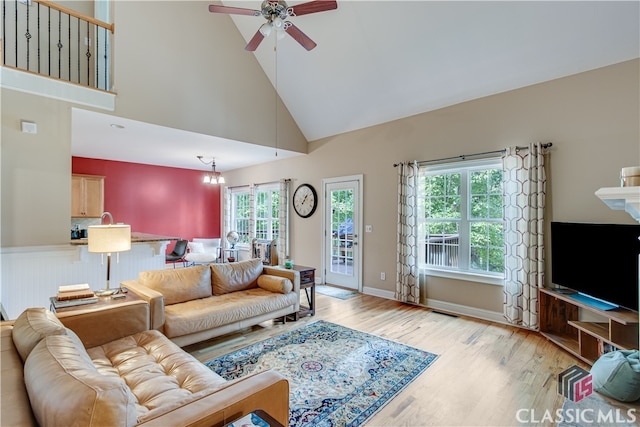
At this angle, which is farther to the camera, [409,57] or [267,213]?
[267,213]

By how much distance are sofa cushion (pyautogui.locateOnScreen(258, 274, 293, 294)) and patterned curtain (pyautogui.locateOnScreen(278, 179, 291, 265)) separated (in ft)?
8.56

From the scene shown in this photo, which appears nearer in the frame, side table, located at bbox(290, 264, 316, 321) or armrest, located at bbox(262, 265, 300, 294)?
armrest, located at bbox(262, 265, 300, 294)

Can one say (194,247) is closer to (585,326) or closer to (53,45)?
(53,45)

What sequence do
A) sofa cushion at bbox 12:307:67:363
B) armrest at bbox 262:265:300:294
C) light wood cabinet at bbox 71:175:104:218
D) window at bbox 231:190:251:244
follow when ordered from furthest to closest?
1. window at bbox 231:190:251:244
2. light wood cabinet at bbox 71:175:104:218
3. armrest at bbox 262:265:300:294
4. sofa cushion at bbox 12:307:67:363

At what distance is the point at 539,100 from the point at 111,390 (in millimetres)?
4589

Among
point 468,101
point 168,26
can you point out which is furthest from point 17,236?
point 468,101

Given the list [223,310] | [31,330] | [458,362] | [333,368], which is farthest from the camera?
[223,310]

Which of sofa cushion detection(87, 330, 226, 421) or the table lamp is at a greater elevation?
the table lamp

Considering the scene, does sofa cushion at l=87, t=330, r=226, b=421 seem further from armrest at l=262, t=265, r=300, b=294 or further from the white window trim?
the white window trim

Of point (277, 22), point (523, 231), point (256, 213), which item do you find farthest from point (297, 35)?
point (256, 213)

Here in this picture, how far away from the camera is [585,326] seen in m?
2.85

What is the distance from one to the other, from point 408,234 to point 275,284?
2.13m

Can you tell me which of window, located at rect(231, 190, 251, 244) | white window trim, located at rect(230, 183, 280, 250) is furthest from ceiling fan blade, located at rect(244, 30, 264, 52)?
window, located at rect(231, 190, 251, 244)

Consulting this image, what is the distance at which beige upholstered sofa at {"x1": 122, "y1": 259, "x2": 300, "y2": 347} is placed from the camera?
2.75 metres
